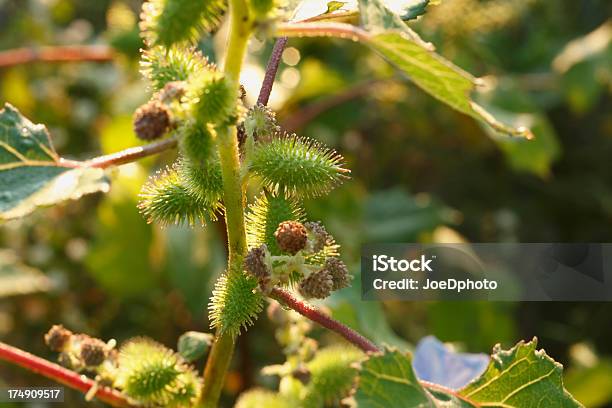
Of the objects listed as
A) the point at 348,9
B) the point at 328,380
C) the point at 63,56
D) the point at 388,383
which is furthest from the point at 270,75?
the point at 63,56

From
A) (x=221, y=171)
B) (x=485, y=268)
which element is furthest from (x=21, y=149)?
(x=485, y=268)

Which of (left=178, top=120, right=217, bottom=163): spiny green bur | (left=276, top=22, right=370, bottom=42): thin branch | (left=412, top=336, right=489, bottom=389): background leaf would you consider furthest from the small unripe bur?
(left=412, top=336, right=489, bottom=389): background leaf

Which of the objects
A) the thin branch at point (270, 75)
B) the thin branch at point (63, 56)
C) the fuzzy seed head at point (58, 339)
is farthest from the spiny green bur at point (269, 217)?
the thin branch at point (63, 56)

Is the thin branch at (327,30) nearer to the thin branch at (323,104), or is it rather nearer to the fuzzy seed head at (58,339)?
the fuzzy seed head at (58,339)

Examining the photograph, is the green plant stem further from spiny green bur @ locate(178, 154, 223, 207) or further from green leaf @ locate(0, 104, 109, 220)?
green leaf @ locate(0, 104, 109, 220)

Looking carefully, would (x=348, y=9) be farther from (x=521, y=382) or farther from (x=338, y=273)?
(x=521, y=382)

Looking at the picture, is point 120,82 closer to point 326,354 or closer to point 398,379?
point 326,354
